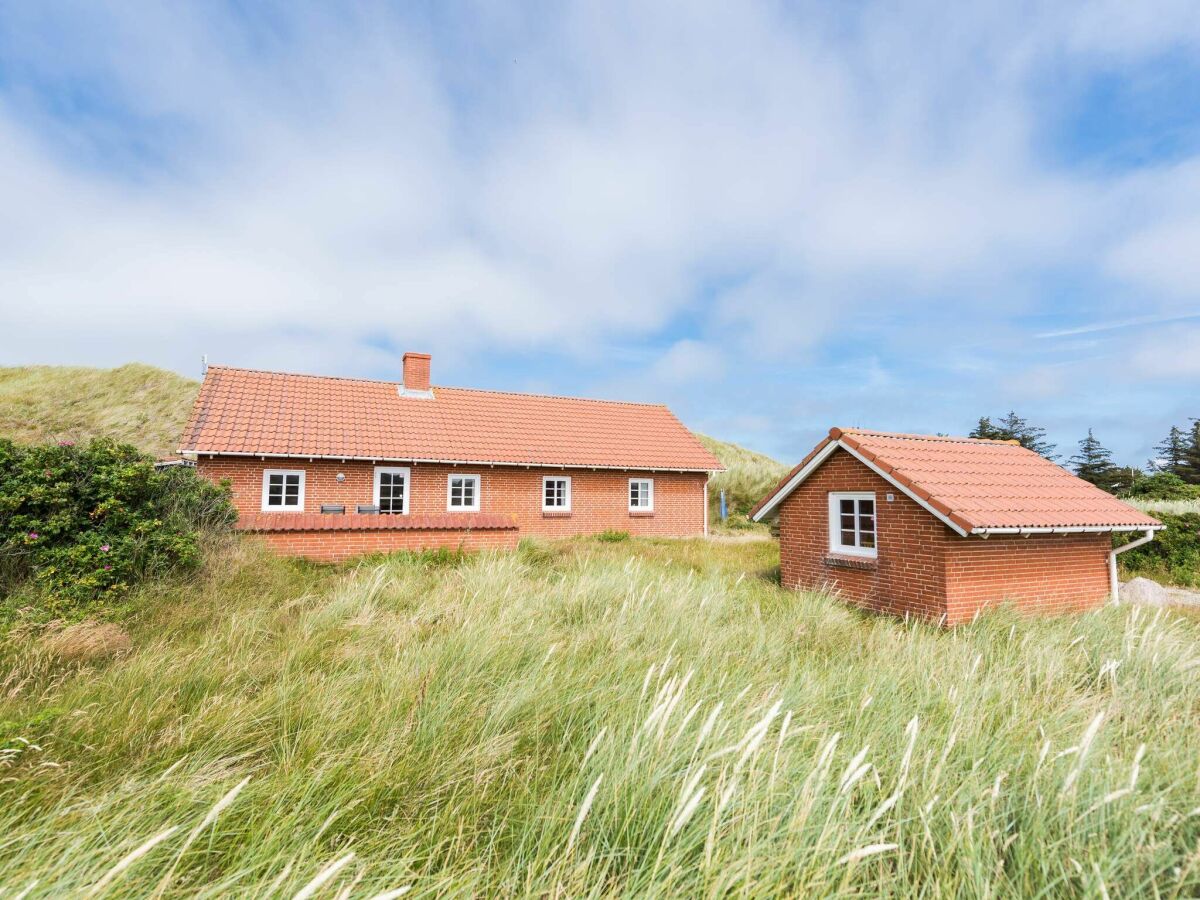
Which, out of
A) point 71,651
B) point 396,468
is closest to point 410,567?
point 71,651

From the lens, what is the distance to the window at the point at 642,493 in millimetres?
22641

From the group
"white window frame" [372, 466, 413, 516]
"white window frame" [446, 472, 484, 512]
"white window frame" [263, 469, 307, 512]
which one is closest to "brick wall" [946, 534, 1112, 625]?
"white window frame" [446, 472, 484, 512]

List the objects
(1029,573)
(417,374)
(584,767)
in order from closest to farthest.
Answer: (584,767)
(1029,573)
(417,374)

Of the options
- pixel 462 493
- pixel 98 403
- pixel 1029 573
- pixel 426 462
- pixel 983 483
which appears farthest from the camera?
pixel 98 403

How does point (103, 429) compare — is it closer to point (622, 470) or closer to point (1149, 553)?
point (622, 470)

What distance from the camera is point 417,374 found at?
74.0 feet

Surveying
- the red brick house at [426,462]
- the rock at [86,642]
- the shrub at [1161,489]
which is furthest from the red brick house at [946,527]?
the shrub at [1161,489]

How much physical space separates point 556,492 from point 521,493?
1.46 metres

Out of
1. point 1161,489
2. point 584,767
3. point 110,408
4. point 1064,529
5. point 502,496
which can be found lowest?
point 584,767

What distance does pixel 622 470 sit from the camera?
2236 centimetres

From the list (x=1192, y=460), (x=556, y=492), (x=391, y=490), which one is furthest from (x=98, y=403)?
(x=1192, y=460)

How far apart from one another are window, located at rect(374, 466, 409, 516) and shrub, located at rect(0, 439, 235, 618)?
10.2m

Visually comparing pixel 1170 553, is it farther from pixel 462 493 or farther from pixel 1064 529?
pixel 462 493

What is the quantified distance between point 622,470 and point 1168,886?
20.0 meters
